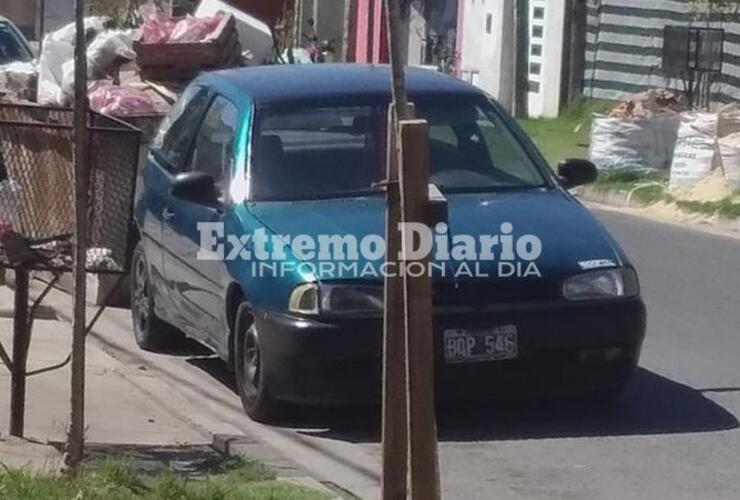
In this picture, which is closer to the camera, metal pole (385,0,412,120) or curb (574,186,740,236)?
metal pole (385,0,412,120)

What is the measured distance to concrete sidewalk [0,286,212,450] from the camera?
828 cm

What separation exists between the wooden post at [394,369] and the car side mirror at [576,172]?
4203 millimetres


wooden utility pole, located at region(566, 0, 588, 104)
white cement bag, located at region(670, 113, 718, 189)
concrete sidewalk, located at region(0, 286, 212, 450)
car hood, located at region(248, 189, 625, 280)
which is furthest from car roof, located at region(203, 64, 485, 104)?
wooden utility pole, located at region(566, 0, 588, 104)

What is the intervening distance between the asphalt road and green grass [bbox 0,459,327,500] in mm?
562

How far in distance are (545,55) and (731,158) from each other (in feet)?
30.8

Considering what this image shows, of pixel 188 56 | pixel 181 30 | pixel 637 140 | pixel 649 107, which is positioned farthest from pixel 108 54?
pixel 649 107

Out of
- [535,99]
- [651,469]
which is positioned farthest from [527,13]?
[651,469]

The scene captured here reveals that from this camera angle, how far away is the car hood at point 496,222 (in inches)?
341

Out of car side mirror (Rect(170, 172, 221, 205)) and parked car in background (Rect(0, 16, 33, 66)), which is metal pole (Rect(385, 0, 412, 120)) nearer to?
car side mirror (Rect(170, 172, 221, 205))

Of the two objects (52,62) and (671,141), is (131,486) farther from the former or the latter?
(671,141)

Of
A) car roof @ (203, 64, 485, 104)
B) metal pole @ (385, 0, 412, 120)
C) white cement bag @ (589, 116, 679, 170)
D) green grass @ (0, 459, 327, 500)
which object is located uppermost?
metal pole @ (385, 0, 412, 120)

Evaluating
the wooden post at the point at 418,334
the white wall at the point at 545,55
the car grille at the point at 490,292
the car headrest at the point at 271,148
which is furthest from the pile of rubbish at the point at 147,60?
the white wall at the point at 545,55

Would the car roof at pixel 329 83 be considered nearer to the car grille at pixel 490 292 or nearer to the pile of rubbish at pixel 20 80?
the car grille at pixel 490 292

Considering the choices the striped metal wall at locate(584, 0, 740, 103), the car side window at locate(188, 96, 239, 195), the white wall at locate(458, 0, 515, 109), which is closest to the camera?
the car side window at locate(188, 96, 239, 195)
